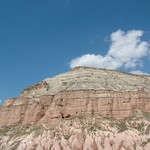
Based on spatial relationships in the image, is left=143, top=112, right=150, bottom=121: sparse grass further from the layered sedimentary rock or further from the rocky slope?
the layered sedimentary rock

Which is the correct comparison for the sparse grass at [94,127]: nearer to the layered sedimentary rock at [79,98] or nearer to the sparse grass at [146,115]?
the layered sedimentary rock at [79,98]

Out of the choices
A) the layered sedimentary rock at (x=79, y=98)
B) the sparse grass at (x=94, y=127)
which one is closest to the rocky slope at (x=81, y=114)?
the layered sedimentary rock at (x=79, y=98)

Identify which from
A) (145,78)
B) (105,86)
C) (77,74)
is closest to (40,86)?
(77,74)

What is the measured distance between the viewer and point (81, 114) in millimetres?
102625

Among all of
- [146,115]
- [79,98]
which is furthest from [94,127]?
[146,115]

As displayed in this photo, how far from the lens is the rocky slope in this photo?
303 feet

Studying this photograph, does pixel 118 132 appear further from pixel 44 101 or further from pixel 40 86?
pixel 40 86

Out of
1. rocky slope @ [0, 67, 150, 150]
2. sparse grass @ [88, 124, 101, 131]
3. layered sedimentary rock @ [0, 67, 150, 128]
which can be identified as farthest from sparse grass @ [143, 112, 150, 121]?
sparse grass @ [88, 124, 101, 131]

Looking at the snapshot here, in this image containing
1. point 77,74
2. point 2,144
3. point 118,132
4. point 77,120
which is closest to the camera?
point 118,132

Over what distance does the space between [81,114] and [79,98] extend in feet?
16.5

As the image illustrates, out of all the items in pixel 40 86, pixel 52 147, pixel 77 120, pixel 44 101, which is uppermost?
pixel 40 86

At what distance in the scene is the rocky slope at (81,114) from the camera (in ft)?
303

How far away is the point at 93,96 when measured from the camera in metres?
106

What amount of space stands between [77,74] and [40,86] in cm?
1152
